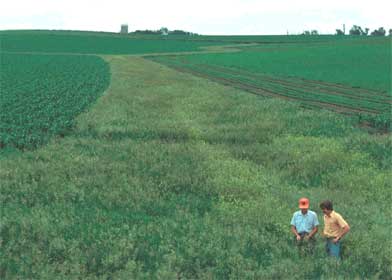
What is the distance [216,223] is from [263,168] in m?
5.22

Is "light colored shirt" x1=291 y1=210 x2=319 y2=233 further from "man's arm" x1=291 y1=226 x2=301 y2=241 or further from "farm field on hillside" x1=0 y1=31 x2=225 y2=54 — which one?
"farm field on hillside" x1=0 y1=31 x2=225 y2=54

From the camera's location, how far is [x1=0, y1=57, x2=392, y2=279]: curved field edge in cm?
965

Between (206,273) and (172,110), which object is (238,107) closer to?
(172,110)

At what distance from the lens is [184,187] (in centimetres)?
1438

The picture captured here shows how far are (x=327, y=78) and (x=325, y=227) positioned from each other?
143 feet

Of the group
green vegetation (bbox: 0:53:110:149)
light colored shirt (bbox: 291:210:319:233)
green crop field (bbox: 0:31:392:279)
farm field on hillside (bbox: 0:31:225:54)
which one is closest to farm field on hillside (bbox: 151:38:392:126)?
green crop field (bbox: 0:31:392:279)

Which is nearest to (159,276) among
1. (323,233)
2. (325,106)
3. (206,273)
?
(206,273)

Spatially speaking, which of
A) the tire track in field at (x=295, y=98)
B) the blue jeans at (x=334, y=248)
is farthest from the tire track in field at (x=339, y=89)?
the blue jeans at (x=334, y=248)

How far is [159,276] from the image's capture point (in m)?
9.07

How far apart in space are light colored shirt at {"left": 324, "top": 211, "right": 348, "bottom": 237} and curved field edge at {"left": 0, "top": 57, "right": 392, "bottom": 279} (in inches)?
15.2

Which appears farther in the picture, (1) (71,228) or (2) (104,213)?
(2) (104,213)

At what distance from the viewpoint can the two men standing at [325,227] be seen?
10.0 m

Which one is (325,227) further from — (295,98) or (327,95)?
(327,95)

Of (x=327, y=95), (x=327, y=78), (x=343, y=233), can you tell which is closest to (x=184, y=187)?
(x=343, y=233)
